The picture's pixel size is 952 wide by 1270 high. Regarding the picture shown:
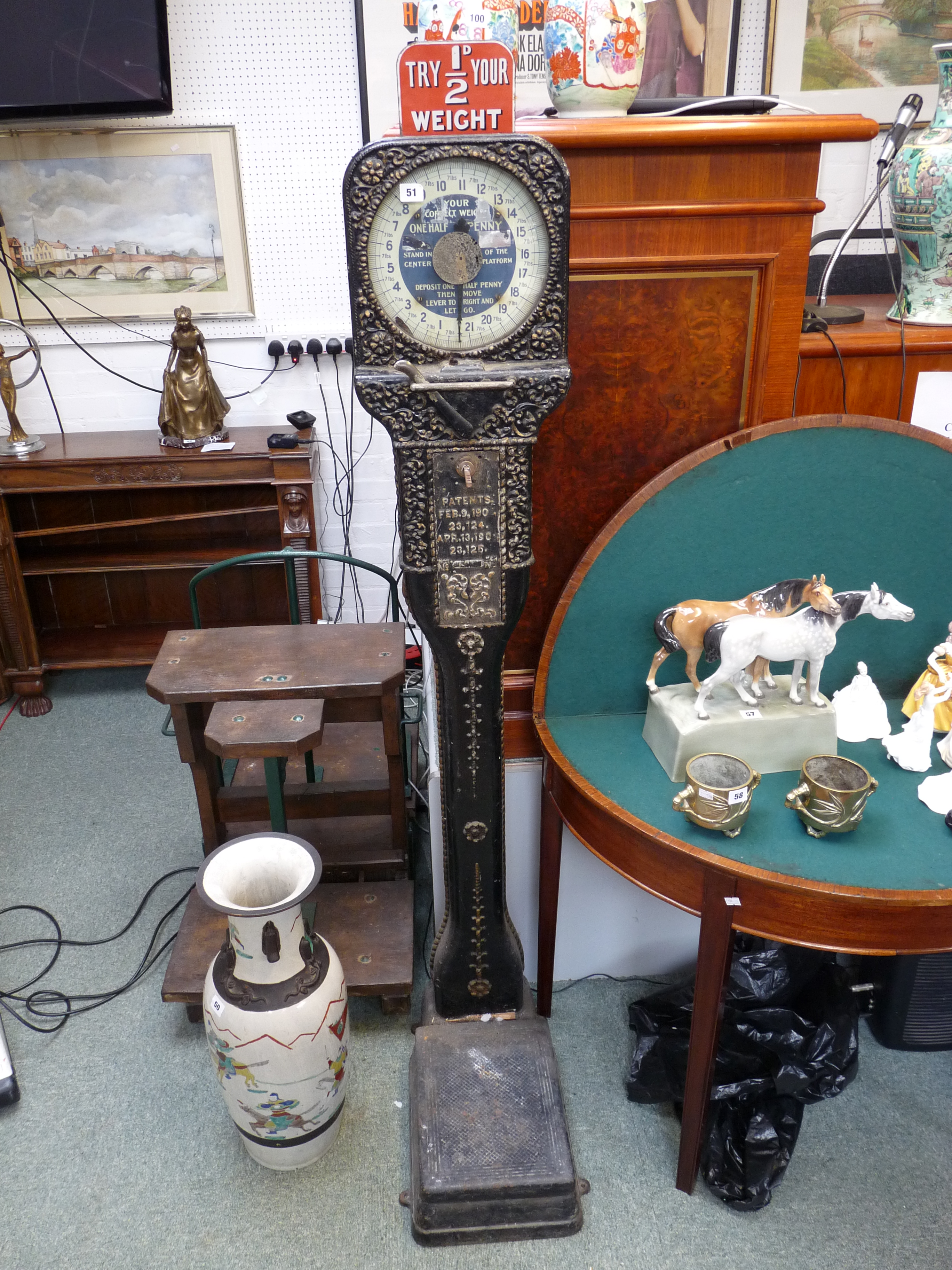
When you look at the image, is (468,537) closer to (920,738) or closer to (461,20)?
(461,20)

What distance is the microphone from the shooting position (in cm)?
175

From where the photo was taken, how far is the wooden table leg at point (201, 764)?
2227mm

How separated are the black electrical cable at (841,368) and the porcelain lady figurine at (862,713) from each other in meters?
0.49

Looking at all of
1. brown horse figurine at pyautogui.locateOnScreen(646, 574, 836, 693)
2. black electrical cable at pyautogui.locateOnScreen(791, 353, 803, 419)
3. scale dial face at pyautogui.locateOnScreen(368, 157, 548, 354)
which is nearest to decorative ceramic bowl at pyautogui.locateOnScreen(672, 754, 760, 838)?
brown horse figurine at pyautogui.locateOnScreen(646, 574, 836, 693)

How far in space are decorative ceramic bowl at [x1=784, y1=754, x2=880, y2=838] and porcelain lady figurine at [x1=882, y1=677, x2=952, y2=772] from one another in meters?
0.11

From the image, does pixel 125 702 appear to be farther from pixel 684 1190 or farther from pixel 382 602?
pixel 684 1190

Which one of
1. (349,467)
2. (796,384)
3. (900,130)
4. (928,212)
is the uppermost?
(900,130)

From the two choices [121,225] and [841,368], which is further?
[121,225]

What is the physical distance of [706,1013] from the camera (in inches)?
61.7

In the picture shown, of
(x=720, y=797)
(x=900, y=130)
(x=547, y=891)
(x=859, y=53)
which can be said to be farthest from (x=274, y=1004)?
(x=859, y=53)

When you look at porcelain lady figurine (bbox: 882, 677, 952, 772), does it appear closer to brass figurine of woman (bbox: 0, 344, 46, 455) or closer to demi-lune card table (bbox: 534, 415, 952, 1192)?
demi-lune card table (bbox: 534, 415, 952, 1192)

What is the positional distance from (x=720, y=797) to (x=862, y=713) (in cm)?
41

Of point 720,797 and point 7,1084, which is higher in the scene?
point 720,797

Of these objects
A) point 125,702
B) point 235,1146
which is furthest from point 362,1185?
point 125,702
